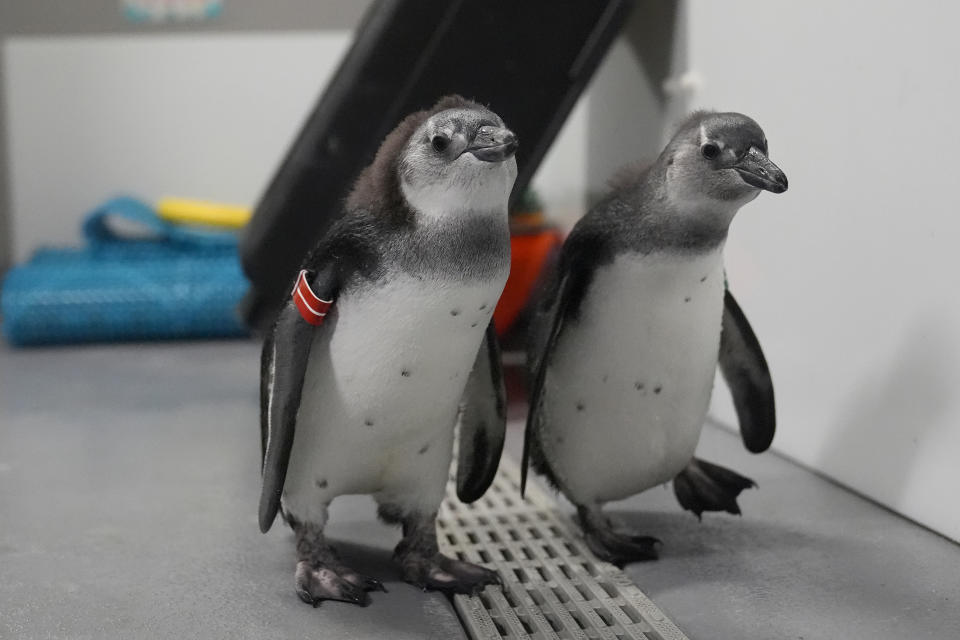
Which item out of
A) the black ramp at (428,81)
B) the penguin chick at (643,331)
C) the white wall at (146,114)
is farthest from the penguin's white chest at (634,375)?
the white wall at (146,114)

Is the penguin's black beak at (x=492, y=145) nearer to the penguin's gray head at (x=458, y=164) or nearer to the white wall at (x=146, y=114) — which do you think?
the penguin's gray head at (x=458, y=164)

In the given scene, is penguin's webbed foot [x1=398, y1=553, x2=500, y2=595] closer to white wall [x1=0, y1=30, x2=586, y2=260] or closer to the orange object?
the orange object

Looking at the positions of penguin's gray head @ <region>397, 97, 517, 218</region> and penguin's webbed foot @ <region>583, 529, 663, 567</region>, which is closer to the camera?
penguin's gray head @ <region>397, 97, 517, 218</region>

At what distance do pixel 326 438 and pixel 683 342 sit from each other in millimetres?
440

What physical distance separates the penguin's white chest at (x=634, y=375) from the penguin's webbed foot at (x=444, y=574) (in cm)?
19

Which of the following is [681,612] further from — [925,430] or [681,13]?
[681,13]

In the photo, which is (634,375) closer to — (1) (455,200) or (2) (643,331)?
(2) (643,331)

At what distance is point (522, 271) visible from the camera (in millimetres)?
2414

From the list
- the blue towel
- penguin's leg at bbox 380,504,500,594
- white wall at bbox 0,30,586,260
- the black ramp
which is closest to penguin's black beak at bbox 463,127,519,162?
penguin's leg at bbox 380,504,500,594

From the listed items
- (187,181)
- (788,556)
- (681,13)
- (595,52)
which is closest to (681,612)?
(788,556)

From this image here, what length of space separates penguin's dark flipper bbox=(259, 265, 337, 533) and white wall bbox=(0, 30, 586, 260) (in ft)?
8.42

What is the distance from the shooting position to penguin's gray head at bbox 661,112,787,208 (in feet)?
3.41

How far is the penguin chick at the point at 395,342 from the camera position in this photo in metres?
0.96

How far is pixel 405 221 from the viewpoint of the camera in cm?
99
